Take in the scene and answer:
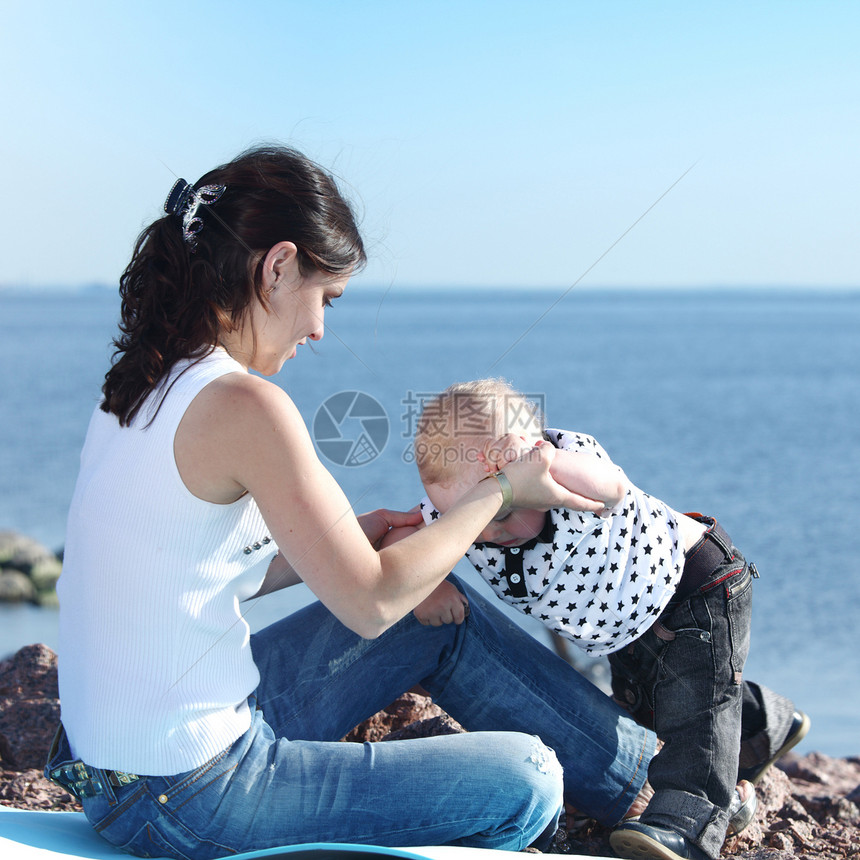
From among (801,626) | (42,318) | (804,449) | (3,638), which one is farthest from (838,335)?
(3,638)

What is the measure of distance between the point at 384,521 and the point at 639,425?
17.1 m

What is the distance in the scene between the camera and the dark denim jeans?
203 cm

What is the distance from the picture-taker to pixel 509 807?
1679 mm

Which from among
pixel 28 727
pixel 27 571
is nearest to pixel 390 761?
pixel 28 727

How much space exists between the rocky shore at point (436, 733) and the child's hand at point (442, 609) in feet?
1.83

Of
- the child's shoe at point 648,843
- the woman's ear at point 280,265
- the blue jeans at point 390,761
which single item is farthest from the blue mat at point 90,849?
the woman's ear at point 280,265

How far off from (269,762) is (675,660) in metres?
1.01

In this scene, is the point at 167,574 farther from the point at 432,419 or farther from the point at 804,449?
the point at 804,449

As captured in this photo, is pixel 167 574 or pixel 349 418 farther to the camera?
pixel 349 418

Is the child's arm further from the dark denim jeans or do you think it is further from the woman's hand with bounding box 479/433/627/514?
the dark denim jeans

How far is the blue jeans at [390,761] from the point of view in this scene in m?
1.58

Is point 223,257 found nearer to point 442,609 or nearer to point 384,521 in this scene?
point 384,521

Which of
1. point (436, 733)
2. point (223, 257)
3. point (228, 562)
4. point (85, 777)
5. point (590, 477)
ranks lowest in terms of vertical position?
point (436, 733)

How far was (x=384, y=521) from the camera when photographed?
2.23 m
